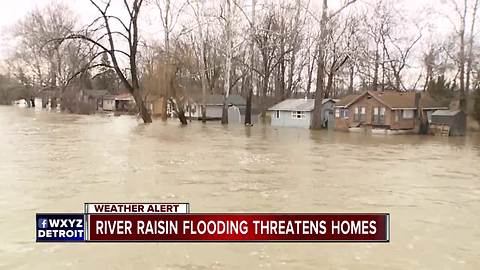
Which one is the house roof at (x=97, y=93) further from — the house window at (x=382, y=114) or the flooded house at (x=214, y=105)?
the house window at (x=382, y=114)

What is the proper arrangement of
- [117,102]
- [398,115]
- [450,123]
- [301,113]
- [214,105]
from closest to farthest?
[450,123] → [398,115] → [301,113] → [214,105] → [117,102]

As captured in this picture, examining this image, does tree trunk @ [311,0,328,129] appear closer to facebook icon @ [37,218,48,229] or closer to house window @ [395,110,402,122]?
house window @ [395,110,402,122]

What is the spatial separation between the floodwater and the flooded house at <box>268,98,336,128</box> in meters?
19.8

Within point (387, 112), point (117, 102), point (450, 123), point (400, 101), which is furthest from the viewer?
point (117, 102)

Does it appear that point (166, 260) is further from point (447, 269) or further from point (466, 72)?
point (466, 72)

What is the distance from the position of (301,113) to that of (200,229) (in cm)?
3656

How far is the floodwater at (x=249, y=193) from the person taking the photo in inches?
262

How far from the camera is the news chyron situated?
6629 mm

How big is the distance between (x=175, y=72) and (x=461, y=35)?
24.7 metres

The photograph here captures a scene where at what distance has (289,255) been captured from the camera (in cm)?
680

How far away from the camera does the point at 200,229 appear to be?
672 cm

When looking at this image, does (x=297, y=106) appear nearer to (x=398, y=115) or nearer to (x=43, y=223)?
(x=398, y=115)

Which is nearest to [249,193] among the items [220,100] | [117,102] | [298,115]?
[298,115]

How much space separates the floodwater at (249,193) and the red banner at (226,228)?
163 millimetres
